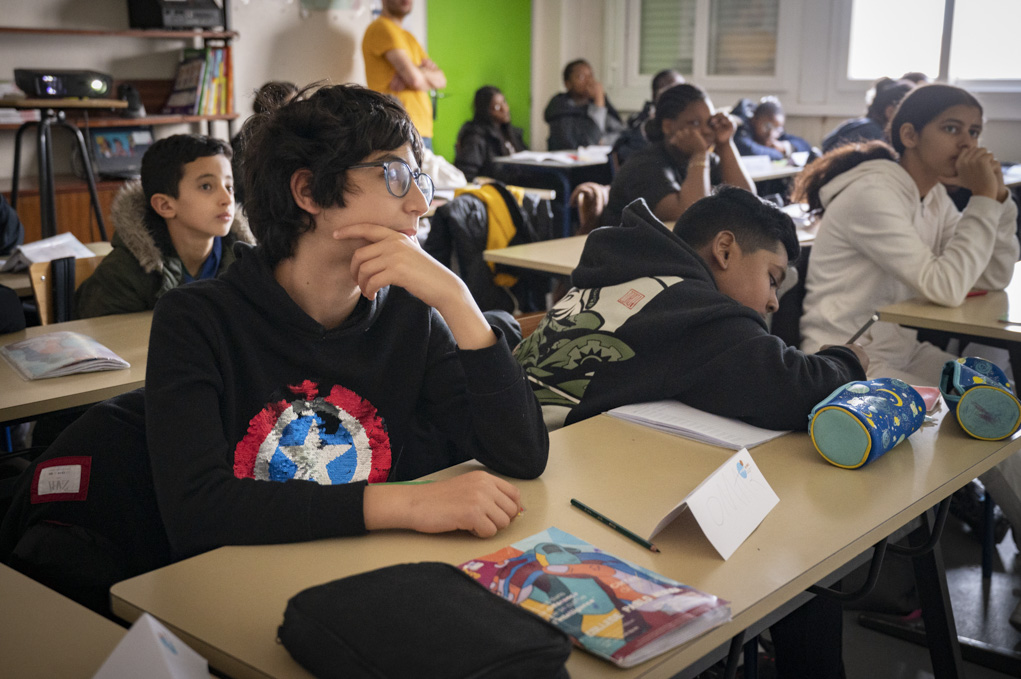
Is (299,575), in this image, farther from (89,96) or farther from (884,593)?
(89,96)

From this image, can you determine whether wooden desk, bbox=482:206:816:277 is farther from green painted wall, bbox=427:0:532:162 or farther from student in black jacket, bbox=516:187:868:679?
green painted wall, bbox=427:0:532:162

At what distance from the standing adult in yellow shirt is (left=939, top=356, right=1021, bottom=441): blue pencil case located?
4.97 m

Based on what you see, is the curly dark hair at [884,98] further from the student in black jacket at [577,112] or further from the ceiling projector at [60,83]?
the ceiling projector at [60,83]

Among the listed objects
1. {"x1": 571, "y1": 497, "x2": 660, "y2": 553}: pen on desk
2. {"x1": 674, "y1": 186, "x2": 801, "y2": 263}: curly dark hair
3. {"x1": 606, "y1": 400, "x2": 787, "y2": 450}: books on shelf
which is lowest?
{"x1": 606, "y1": 400, "x2": 787, "y2": 450}: books on shelf

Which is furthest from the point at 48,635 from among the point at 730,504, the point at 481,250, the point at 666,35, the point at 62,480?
the point at 666,35

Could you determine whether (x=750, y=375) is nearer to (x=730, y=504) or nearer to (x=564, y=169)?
(x=730, y=504)

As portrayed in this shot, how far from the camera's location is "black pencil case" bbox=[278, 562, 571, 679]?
713 millimetres

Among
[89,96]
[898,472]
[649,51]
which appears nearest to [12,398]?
[898,472]

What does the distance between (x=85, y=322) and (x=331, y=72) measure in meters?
4.68

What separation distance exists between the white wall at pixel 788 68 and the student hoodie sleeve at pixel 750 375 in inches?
215

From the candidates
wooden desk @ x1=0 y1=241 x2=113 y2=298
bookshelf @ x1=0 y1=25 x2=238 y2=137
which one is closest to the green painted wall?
bookshelf @ x1=0 y1=25 x2=238 y2=137

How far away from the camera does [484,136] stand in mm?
7066

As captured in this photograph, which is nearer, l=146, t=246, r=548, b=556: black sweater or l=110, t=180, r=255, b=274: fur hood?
l=146, t=246, r=548, b=556: black sweater

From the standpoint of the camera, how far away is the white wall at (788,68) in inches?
242
